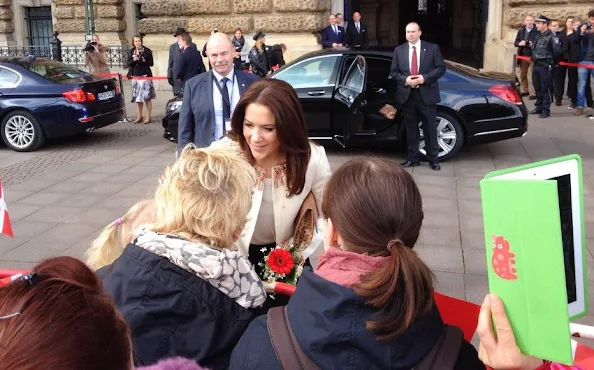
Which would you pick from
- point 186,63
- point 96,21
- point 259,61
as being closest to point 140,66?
point 186,63

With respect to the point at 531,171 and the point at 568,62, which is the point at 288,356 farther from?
the point at 568,62

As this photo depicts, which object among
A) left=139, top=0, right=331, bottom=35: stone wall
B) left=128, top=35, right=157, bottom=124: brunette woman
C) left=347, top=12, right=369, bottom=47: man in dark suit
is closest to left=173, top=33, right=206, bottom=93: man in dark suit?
left=128, top=35, right=157, bottom=124: brunette woman

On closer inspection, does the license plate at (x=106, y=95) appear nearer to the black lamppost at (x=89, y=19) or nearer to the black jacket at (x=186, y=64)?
the black jacket at (x=186, y=64)

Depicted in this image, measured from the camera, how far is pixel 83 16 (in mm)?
19641

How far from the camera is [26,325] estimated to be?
1.12 metres

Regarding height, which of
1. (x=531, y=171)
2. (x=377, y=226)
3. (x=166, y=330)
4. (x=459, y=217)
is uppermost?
(x=531, y=171)

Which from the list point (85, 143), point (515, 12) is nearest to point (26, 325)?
point (85, 143)

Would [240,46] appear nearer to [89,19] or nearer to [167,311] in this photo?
[89,19]

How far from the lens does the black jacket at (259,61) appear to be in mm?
14203

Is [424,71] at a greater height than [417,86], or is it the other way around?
[424,71]

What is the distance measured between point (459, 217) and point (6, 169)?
6186 millimetres

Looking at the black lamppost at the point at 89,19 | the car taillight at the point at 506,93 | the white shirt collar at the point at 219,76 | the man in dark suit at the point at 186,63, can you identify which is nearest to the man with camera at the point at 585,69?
the car taillight at the point at 506,93

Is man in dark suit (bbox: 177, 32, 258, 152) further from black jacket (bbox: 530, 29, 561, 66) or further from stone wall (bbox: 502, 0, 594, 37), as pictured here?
stone wall (bbox: 502, 0, 594, 37)

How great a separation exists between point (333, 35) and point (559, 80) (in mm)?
5244
